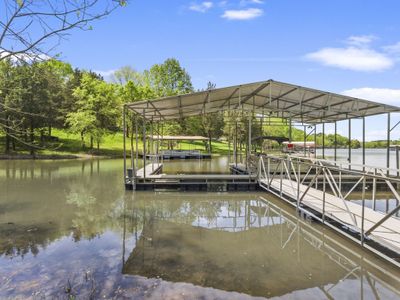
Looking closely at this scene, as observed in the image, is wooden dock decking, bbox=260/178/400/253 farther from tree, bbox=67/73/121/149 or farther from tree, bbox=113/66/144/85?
tree, bbox=113/66/144/85

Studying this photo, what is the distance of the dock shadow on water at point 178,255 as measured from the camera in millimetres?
4438

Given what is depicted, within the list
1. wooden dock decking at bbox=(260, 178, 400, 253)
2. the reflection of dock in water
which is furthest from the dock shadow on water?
wooden dock decking at bbox=(260, 178, 400, 253)

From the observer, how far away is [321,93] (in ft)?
41.5

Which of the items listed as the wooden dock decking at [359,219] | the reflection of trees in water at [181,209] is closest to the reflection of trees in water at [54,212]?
the reflection of trees in water at [181,209]

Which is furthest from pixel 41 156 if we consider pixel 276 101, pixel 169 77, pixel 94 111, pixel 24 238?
pixel 24 238

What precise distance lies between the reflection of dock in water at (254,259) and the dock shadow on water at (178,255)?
0.05 feet

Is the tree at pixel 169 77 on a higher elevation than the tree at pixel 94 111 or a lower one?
higher

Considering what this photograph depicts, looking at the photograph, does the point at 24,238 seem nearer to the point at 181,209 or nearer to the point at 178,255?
the point at 178,255

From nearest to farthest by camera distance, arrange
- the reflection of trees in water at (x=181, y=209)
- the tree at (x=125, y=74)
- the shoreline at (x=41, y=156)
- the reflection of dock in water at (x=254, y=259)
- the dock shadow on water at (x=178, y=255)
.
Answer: the dock shadow on water at (x=178, y=255) < the reflection of dock in water at (x=254, y=259) < the reflection of trees in water at (x=181, y=209) < the shoreline at (x=41, y=156) < the tree at (x=125, y=74)

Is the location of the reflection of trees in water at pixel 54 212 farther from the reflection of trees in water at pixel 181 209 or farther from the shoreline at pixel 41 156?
the shoreline at pixel 41 156

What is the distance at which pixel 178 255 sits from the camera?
5730 mm

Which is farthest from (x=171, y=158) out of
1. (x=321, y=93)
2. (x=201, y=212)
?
(x=201, y=212)

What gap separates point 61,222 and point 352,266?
6505 mm

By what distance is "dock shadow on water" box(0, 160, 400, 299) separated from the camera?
444 centimetres
